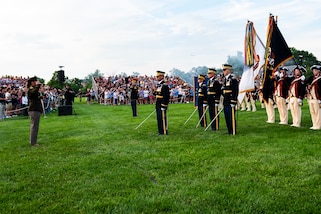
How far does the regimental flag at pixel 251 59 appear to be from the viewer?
468 inches

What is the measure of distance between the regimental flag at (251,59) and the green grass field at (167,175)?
2158 mm

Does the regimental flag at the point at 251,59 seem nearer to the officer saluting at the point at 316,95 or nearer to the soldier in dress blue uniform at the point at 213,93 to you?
the soldier in dress blue uniform at the point at 213,93

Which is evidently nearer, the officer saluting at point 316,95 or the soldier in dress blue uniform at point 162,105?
the officer saluting at point 316,95

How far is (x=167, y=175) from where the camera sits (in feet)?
20.8

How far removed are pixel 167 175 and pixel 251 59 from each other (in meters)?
7.25

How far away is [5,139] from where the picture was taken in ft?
38.2

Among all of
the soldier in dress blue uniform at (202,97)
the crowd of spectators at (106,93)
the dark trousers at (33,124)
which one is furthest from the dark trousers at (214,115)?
the crowd of spectators at (106,93)

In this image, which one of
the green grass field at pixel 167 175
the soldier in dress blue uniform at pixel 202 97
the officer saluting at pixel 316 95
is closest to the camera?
the green grass field at pixel 167 175

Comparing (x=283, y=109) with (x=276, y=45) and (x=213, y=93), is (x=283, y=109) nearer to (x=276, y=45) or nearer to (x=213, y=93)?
(x=276, y=45)

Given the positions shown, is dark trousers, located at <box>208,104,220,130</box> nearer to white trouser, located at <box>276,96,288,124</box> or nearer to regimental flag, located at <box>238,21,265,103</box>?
regimental flag, located at <box>238,21,265,103</box>

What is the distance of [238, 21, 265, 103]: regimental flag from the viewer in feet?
39.0

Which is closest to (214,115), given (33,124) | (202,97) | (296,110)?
(202,97)

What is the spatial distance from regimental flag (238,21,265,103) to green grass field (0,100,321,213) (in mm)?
2158

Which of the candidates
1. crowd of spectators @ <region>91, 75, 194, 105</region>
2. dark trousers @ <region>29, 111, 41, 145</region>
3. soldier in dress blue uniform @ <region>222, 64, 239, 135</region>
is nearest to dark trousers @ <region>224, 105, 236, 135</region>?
soldier in dress blue uniform @ <region>222, 64, 239, 135</region>
